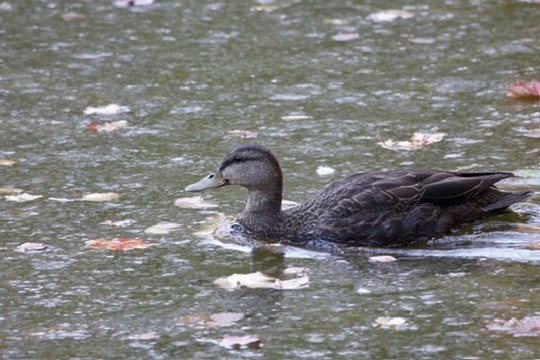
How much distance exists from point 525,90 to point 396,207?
2986mm

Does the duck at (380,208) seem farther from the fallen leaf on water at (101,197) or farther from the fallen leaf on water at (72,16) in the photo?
the fallen leaf on water at (72,16)

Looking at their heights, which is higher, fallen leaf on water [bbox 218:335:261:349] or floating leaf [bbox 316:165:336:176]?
fallen leaf on water [bbox 218:335:261:349]

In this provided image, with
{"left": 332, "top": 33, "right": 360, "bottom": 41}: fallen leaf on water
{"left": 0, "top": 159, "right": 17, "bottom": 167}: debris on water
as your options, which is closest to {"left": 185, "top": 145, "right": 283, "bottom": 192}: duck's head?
{"left": 0, "top": 159, "right": 17, "bottom": 167}: debris on water

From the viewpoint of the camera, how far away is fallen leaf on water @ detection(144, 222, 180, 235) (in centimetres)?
759

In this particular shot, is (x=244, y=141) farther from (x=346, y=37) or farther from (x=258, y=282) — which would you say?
(x=346, y=37)

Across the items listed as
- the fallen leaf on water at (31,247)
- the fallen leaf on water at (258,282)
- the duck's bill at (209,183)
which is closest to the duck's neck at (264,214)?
the duck's bill at (209,183)

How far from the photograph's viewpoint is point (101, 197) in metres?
8.25

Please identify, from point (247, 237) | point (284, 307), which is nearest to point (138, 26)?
point (247, 237)

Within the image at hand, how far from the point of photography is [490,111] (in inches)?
384

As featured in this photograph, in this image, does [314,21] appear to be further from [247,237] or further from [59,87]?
[247,237]

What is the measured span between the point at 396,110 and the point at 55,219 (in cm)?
343

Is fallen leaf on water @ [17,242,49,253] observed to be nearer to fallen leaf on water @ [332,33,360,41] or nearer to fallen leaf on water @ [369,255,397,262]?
fallen leaf on water @ [369,255,397,262]

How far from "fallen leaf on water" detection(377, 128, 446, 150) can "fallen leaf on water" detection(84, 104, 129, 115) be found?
2.50 meters

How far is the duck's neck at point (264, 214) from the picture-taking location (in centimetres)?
767
